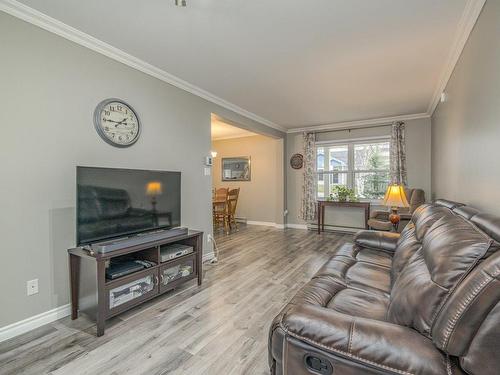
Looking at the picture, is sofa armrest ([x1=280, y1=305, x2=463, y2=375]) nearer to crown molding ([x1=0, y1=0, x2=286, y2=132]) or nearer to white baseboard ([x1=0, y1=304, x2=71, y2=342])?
white baseboard ([x1=0, y1=304, x2=71, y2=342])

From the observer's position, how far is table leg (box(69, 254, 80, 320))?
7.00 feet

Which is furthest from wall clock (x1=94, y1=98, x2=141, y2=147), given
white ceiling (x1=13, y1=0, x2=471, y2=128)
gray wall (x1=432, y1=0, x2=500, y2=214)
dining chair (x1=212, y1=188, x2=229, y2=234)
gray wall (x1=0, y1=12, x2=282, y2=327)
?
dining chair (x1=212, y1=188, x2=229, y2=234)

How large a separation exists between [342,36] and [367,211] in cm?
362

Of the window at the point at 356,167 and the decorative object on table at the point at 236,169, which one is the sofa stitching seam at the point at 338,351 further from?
the decorative object on table at the point at 236,169

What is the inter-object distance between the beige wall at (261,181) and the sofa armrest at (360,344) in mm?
5302

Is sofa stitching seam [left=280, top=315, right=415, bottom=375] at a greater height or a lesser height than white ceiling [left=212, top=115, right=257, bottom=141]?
lesser

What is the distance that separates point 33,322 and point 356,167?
5.61m

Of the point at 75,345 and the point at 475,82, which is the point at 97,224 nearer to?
the point at 75,345

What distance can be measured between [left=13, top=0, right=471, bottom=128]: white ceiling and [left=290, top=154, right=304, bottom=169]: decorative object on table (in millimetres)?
2450

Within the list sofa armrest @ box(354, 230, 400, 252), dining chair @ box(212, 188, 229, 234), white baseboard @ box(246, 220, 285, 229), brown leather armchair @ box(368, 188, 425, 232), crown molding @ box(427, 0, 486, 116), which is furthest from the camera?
white baseboard @ box(246, 220, 285, 229)

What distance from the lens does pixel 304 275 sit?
124 inches

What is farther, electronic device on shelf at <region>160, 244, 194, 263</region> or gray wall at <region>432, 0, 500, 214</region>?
electronic device on shelf at <region>160, 244, 194, 263</region>

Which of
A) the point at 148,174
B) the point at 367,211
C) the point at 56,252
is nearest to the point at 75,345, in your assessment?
the point at 56,252

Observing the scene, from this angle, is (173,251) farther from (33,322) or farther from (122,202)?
(33,322)
